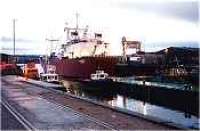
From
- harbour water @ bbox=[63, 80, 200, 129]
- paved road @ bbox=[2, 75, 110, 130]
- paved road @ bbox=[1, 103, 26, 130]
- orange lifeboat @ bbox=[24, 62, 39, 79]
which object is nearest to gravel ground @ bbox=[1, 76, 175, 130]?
paved road @ bbox=[2, 75, 110, 130]

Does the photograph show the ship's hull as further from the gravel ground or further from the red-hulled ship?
the gravel ground

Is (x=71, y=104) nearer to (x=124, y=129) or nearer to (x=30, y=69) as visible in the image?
(x=124, y=129)

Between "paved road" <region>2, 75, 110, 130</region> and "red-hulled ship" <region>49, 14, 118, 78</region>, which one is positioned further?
"red-hulled ship" <region>49, 14, 118, 78</region>

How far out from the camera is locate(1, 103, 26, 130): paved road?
13843 mm

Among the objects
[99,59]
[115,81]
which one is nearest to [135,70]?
[99,59]

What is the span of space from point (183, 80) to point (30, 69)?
2078 cm

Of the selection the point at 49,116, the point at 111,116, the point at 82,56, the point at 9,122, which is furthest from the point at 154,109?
the point at 82,56

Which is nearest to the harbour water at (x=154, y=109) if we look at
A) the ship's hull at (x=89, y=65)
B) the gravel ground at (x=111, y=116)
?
the gravel ground at (x=111, y=116)

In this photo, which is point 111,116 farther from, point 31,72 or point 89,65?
point 89,65

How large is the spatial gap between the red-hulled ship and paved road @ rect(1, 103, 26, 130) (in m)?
34.2

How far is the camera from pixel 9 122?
15.0 meters

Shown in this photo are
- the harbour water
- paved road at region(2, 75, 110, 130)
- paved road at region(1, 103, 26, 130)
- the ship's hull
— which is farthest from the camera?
the ship's hull

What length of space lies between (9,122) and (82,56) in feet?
137

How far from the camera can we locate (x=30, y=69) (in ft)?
165
